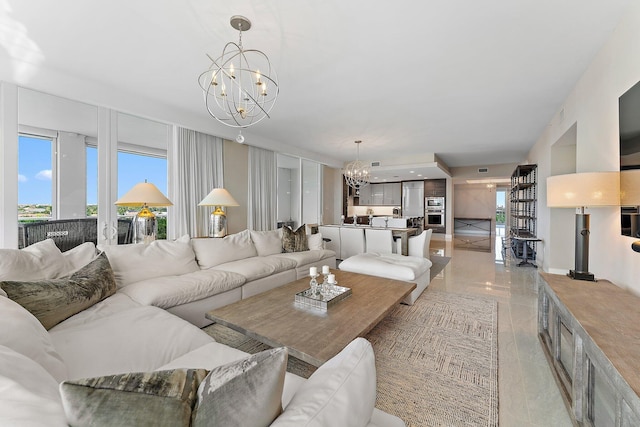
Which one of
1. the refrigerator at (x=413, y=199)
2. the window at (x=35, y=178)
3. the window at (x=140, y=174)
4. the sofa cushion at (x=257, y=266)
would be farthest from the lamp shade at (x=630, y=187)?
the refrigerator at (x=413, y=199)

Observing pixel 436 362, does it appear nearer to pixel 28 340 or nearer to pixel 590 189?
pixel 590 189

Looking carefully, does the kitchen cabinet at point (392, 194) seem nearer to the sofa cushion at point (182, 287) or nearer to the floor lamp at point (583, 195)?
the floor lamp at point (583, 195)

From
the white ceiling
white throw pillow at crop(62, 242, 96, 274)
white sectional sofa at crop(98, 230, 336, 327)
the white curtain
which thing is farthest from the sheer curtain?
white throw pillow at crop(62, 242, 96, 274)

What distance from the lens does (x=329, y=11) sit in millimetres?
2064

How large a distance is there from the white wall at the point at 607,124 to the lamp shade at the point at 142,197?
4.18 m

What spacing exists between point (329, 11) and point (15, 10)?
2417 mm

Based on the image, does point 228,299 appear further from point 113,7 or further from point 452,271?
point 452,271

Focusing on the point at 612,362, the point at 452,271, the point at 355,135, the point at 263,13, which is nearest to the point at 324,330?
the point at 612,362

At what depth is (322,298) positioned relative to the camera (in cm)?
227

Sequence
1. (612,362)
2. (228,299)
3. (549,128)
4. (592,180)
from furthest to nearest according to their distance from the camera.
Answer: (549,128), (228,299), (592,180), (612,362)

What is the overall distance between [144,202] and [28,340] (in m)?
2.13

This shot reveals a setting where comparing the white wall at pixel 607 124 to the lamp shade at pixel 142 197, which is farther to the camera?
the lamp shade at pixel 142 197

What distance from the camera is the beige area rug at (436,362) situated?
1629mm

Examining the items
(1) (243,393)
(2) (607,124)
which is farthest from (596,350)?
(2) (607,124)
